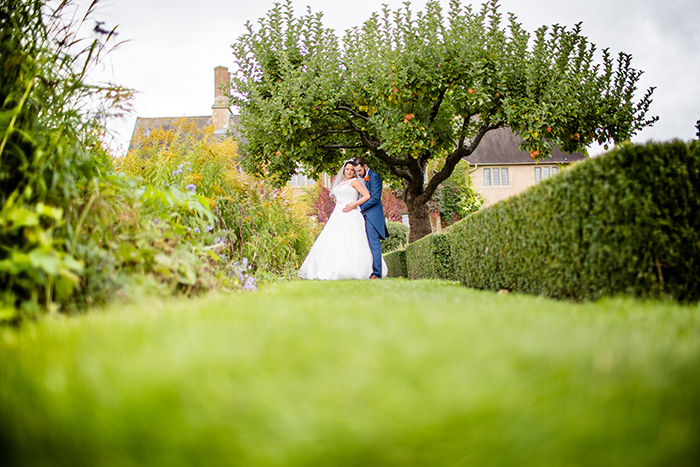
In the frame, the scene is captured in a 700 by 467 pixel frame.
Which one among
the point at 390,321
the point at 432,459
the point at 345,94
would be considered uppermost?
the point at 345,94

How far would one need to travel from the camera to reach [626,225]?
10.0 feet

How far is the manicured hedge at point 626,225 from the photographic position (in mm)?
2971

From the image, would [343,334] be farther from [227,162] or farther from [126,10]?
[227,162]

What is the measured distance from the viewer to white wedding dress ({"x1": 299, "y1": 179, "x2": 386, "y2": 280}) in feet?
29.7

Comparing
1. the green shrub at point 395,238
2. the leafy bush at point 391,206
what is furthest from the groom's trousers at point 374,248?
the leafy bush at point 391,206

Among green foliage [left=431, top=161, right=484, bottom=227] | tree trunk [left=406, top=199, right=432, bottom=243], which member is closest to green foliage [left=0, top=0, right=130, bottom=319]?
tree trunk [left=406, top=199, right=432, bottom=243]

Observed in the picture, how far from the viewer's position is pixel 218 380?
127 centimetres

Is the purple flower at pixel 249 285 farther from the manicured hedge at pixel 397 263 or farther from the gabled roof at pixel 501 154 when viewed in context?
the gabled roof at pixel 501 154

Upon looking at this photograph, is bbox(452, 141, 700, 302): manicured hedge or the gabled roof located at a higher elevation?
the gabled roof

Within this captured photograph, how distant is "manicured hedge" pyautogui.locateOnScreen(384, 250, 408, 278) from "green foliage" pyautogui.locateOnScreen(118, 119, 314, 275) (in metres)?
5.40

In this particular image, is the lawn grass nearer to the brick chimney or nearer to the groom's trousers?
the groom's trousers

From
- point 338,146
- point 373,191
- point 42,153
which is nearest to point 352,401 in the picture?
point 42,153

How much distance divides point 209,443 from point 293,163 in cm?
1083

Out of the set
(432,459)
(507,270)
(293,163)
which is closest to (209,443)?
(432,459)
